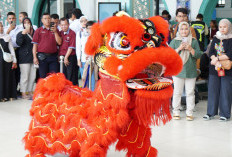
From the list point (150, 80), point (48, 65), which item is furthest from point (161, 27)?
point (48, 65)

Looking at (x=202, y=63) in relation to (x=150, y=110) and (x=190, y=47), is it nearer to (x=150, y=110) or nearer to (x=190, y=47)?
(x=190, y=47)

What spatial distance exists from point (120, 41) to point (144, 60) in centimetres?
25

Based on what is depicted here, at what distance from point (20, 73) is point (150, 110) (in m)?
5.12

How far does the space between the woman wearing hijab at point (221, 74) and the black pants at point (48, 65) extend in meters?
2.78

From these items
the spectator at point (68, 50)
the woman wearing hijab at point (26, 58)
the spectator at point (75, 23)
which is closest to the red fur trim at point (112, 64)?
the spectator at point (68, 50)

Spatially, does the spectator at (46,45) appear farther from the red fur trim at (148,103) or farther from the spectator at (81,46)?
the red fur trim at (148,103)

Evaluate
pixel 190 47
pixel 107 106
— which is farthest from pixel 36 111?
pixel 190 47

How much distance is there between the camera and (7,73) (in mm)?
6617

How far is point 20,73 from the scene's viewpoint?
278 inches

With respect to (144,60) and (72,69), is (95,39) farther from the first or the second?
(72,69)

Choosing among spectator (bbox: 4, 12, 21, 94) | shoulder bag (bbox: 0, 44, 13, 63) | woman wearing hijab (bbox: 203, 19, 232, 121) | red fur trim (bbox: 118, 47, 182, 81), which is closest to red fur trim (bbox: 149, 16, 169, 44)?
red fur trim (bbox: 118, 47, 182, 81)

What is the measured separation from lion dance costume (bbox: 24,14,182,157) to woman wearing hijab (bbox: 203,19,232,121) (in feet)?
8.21

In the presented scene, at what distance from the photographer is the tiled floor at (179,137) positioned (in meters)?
3.53

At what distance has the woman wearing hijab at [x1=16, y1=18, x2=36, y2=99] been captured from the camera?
666 cm
